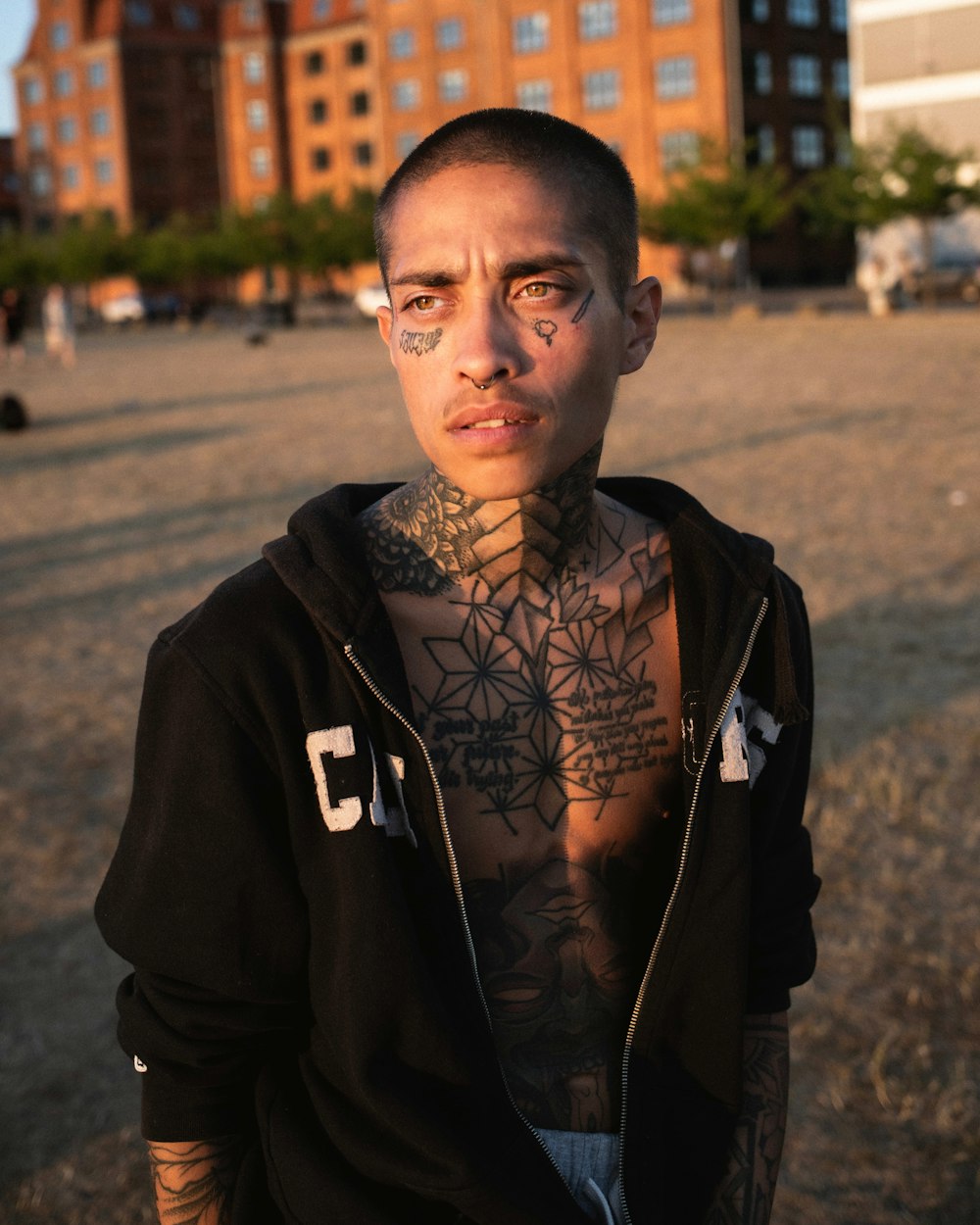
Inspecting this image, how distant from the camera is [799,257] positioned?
65.6 m

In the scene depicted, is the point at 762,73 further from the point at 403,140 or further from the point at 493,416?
the point at 493,416

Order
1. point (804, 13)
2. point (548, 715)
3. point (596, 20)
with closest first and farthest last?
point (548, 715)
point (596, 20)
point (804, 13)

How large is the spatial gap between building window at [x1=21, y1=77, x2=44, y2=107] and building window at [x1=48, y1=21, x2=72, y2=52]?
3.09m

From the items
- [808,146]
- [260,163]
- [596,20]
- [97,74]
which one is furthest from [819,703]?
[97,74]

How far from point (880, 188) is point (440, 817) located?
4004 centimetres

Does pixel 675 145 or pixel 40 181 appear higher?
pixel 40 181

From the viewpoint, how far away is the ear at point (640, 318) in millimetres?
2240

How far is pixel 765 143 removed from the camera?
66.1 metres

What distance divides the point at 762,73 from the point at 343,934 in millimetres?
70468

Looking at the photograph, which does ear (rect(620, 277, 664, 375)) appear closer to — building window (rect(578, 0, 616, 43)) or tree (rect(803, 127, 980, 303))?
tree (rect(803, 127, 980, 303))

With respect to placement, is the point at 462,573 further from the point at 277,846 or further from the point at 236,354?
the point at 236,354

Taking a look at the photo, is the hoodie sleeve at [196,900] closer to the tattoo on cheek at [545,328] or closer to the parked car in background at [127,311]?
the tattoo on cheek at [545,328]

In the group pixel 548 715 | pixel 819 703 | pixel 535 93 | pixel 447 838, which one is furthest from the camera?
pixel 535 93

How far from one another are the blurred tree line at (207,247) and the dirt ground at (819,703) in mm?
40237
